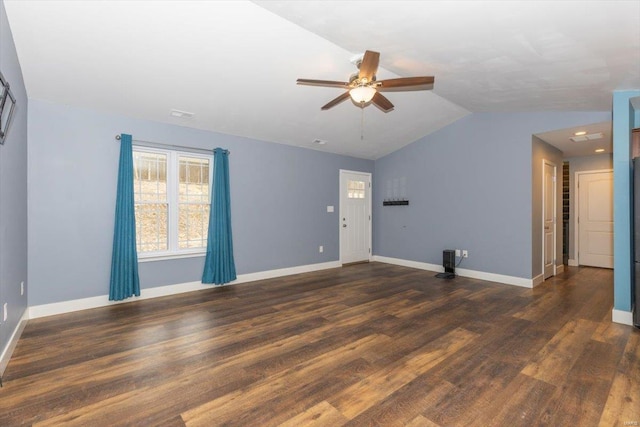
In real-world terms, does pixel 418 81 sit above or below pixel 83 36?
below

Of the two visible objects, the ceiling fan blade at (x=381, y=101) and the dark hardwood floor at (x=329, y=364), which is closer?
the dark hardwood floor at (x=329, y=364)

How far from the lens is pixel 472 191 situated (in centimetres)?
577

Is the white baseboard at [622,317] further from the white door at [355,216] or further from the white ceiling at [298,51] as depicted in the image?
the white door at [355,216]

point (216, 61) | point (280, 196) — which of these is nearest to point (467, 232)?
point (280, 196)

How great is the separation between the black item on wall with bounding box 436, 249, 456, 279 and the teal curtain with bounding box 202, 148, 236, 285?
3835 millimetres

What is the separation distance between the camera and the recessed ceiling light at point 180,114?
4.25 meters

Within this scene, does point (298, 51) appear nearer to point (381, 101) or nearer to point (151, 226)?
point (381, 101)

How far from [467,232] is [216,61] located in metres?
5.00

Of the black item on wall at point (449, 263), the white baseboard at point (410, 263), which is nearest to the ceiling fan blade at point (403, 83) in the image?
the black item on wall at point (449, 263)

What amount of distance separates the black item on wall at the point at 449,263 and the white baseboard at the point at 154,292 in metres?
2.31

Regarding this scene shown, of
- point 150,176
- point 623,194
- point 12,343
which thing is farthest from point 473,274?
point 12,343

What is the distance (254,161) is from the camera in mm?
5461

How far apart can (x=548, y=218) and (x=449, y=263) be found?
1948 mm

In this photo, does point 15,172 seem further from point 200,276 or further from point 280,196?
point 280,196
